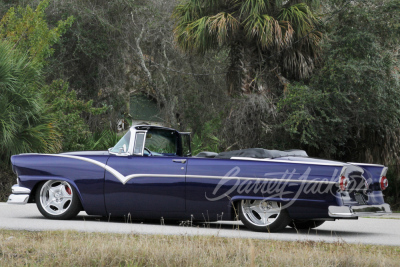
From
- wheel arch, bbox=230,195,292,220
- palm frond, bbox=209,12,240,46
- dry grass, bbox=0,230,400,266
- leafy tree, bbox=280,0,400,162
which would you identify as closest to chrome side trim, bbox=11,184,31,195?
dry grass, bbox=0,230,400,266

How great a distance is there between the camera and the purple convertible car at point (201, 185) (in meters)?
8.12

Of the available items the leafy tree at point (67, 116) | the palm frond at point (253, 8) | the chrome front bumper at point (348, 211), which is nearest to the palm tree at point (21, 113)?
the leafy tree at point (67, 116)

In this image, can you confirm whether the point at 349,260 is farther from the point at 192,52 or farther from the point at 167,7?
the point at 167,7

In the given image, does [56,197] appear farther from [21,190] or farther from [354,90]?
[354,90]

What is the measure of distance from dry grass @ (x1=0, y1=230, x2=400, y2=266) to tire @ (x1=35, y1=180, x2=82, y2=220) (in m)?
2.61

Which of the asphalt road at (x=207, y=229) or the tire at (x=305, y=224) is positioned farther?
the tire at (x=305, y=224)

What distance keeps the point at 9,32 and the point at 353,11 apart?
10269 mm

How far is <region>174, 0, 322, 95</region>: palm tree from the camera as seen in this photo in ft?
56.0

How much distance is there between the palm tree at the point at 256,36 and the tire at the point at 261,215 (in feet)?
29.5

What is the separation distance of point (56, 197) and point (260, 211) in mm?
3285

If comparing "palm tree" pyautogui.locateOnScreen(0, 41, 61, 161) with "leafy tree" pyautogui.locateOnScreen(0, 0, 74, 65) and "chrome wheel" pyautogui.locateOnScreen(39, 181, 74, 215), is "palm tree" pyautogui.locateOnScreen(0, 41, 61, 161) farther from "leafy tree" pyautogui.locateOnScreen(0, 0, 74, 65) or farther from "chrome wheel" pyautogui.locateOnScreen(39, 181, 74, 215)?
"chrome wheel" pyautogui.locateOnScreen(39, 181, 74, 215)

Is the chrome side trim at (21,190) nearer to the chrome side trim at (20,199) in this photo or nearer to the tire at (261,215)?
the chrome side trim at (20,199)

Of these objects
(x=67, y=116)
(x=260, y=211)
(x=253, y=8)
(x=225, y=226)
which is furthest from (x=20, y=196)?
(x=253, y=8)

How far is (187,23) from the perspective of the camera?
18500mm
